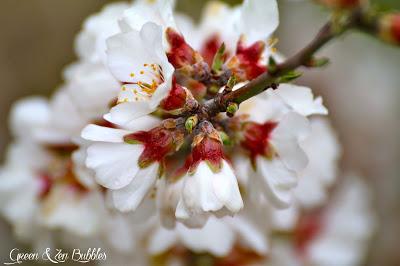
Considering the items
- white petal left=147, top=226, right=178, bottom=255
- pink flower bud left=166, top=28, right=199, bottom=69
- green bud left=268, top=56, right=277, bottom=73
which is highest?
pink flower bud left=166, top=28, right=199, bottom=69

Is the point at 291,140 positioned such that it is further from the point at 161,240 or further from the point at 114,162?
the point at 161,240

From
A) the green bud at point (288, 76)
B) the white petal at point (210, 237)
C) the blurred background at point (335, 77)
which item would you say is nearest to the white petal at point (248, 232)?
the white petal at point (210, 237)

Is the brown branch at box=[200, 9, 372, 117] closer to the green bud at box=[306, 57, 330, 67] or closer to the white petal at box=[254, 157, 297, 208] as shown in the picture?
the green bud at box=[306, 57, 330, 67]

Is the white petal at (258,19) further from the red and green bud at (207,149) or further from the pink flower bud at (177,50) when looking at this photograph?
the red and green bud at (207,149)

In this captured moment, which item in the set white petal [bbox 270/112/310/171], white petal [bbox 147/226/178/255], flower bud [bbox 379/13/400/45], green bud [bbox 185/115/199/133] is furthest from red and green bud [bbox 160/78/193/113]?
white petal [bbox 147/226/178/255]

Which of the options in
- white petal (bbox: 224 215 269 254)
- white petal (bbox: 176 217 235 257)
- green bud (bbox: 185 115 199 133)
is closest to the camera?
green bud (bbox: 185 115 199 133)

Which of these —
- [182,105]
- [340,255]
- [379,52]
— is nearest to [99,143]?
[182,105]
